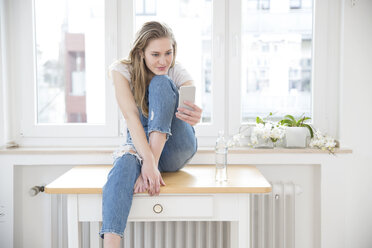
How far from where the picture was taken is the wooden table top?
1.33 m

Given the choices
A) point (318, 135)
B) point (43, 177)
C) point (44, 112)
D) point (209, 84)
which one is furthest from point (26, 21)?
point (318, 135)

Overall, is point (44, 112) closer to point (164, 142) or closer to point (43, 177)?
point (43, 177)

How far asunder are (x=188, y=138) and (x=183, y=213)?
309 mm

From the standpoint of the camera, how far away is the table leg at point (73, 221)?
1.35m

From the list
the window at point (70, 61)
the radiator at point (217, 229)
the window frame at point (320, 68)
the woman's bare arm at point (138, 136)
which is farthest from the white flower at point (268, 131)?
the window at point (70, 61)

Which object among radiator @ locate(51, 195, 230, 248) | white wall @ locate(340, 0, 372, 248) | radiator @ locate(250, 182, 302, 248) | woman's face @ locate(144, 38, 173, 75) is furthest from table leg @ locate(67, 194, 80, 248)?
white wall @ locate(340, 0, 372, 248)

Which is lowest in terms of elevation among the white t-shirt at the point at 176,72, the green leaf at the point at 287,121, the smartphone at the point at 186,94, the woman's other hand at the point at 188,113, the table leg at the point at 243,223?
the table leg at the point at 243,223

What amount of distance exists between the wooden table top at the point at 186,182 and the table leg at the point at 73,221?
4 cm

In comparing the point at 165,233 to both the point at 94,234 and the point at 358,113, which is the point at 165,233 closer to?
the point at 94,234

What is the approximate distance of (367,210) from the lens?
1866mm

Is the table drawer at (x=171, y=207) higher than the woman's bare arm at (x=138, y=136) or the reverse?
the reverse

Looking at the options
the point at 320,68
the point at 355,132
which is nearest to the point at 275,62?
the point at 320,68

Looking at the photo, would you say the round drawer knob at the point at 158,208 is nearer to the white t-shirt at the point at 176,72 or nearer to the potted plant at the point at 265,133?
the white t-shirt at the point at 176,72

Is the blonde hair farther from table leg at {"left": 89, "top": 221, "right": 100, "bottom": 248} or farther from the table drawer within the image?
table leg at {"left": 89, "top": 221, "right": 100, "bottom": 248}
